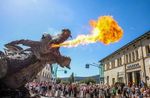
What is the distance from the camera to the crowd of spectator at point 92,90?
76.9ft

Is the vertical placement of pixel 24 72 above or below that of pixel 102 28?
below

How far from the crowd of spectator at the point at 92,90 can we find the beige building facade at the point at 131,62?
7.81 meters

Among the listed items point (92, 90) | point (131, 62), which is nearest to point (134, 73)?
point (131, 62)

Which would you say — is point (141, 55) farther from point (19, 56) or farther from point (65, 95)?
point (19, 56)

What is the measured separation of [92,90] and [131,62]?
14.7 m

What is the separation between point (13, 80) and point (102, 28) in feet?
16.5

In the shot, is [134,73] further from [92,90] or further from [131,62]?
[92,90]

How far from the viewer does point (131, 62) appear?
40.1m

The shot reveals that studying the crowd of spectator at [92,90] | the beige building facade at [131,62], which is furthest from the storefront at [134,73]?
the crowd of spectator at [92,90]

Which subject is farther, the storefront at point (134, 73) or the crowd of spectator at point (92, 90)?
the storefront at point (134, 73)

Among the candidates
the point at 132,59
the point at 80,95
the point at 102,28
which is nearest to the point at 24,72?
the point at 102,28

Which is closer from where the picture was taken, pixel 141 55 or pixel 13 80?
pixel 13 80

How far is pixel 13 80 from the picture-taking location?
11359 millimetres

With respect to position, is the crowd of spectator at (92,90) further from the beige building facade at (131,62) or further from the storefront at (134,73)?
the storefront at (134,73)
